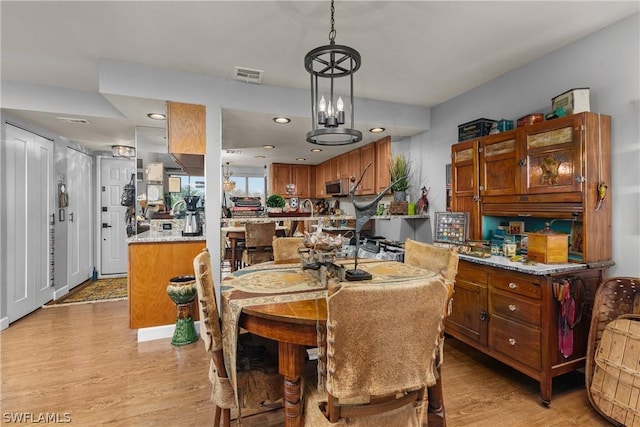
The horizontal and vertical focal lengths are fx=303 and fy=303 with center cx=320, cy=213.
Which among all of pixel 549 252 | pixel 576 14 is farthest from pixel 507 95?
pixel 549 252

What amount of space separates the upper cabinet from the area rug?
2.68 metres

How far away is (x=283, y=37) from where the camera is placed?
2244mm

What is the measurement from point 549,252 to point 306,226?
3943mm

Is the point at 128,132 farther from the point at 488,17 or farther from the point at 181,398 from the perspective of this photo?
the point at 488,17

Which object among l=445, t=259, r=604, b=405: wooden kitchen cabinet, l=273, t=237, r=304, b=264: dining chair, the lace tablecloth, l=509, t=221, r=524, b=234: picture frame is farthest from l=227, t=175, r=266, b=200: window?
l=445, t=259, r=604, b=405: wooden kitchen cabinet

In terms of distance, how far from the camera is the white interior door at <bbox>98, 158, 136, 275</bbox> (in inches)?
214

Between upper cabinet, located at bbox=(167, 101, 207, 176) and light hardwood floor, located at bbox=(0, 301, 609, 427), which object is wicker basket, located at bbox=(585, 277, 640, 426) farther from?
upper cabinet, located at bbox=(167, 101, 207, 176)

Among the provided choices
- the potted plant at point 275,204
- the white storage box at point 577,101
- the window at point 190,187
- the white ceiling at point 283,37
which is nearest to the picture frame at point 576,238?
the white storage box at point 577,101

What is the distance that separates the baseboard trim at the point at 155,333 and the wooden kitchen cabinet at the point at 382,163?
120 inches

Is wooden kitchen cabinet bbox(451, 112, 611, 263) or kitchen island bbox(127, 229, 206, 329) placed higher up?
wooden kitchen cabinet bbox(451, 112, 611, 263)

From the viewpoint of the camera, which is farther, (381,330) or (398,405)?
(398,405)

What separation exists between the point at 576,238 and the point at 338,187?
3.76 m

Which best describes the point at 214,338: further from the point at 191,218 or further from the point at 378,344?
the point at 191,218

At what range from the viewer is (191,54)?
249 cm
